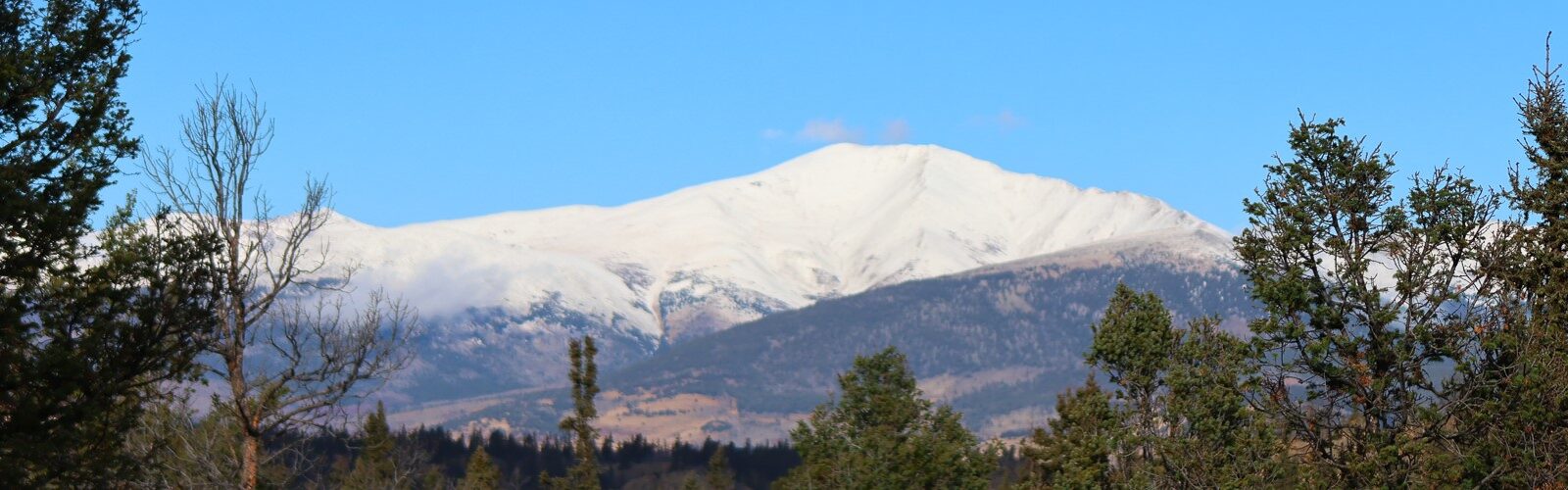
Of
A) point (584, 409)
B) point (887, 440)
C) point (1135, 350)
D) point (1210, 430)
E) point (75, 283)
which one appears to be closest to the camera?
point (75, 283)

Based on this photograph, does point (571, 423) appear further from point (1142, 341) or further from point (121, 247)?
point (121, 247)

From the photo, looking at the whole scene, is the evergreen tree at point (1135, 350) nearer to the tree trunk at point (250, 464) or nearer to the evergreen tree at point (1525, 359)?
the evergreen tree at point (1525, 359)

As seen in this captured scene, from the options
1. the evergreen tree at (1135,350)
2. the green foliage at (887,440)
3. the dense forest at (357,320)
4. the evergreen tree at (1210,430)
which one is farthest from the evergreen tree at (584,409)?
the dense forest at (357,320)

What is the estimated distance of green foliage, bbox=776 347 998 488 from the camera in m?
67.5

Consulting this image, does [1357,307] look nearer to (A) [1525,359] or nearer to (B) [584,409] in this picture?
(A) [1525,359]

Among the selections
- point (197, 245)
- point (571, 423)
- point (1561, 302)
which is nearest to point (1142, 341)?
point (1561, 302)

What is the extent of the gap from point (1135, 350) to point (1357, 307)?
2278cm

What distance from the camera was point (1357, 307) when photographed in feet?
109

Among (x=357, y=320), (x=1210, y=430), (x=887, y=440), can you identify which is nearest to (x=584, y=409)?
(x=887, y=440)

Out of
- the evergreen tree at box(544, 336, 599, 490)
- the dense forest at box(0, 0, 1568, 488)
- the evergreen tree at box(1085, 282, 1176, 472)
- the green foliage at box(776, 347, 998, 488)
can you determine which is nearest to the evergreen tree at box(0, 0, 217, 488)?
the dense forest at box(0, 0, 1568, 488)

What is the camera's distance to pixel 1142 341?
2194 inches

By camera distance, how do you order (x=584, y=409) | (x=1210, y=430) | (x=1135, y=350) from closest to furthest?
(x=1210, y=430)
(x=1135, y=350)
(x=584, y=409)

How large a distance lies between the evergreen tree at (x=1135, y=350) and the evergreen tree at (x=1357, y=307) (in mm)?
19852

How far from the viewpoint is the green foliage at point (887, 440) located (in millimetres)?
67500
